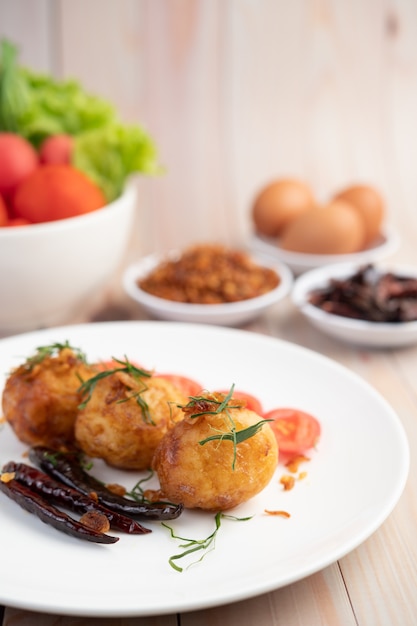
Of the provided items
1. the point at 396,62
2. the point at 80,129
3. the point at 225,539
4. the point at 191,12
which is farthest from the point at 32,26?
the point at 225,539

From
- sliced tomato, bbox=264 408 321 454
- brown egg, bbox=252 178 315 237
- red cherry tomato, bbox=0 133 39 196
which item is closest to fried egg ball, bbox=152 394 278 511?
sliced tomato, bbox=264 408 321 454

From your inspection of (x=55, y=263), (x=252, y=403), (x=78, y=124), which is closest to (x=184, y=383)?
(x=252, y=403)

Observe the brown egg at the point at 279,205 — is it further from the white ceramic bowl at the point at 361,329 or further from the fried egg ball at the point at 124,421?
the fried egg ball at the point at 124,421

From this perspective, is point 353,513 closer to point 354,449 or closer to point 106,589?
point 354,449

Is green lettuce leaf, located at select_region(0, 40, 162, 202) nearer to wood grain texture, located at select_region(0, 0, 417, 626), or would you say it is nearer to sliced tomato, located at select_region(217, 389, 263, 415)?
wood grain texture, located at select_region(0, 0, 417, 626)

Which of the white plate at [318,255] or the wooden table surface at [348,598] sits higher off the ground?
the wooden table surface at [348,598]

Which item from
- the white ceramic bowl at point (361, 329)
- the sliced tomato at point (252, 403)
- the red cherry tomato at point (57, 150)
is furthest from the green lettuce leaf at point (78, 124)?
the sliced tomato at point (252, 403)
